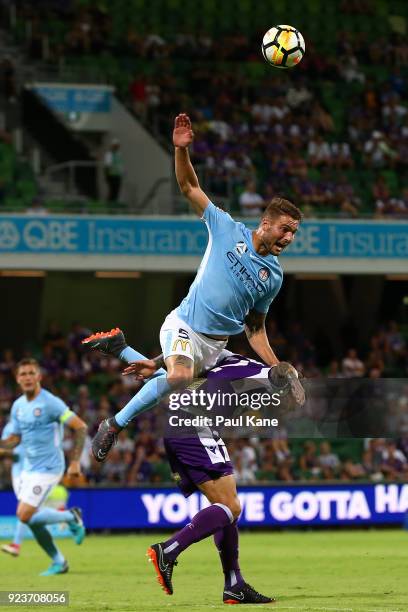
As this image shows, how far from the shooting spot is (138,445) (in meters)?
22.0

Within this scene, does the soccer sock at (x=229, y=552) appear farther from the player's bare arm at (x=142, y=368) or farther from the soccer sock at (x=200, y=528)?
the player's bare arm at (x=142, y=368)

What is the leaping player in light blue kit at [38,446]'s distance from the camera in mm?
13102

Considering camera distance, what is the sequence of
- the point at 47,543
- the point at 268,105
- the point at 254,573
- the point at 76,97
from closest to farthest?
the point at 254,573
the point at 47,543
the point at 76,97
the point at 268,105

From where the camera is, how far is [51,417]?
43.7 ft

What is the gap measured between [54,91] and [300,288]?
24.6 ft

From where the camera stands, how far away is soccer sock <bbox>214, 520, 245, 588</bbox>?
29.1 ft

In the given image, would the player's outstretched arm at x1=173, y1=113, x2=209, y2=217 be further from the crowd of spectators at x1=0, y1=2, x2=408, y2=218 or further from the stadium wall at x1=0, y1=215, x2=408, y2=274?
the crowd of spectators at x1=0, y1=2, x2=408, y2=218

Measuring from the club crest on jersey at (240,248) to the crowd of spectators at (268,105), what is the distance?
16976mm

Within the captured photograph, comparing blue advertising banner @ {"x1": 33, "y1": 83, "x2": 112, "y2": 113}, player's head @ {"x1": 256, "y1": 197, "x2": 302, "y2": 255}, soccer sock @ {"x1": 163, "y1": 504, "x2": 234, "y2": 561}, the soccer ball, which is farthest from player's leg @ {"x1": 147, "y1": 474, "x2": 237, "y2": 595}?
blue advertising banner @ {"x1": 33, "y1": 83, "x2": 112, "y2": 113}

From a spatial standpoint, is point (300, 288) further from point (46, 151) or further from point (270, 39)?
point (270, 39)

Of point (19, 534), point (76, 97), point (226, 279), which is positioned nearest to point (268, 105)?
point (76, 97)

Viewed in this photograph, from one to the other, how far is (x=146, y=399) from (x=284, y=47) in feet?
15.4

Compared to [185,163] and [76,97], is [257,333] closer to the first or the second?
[185,163]

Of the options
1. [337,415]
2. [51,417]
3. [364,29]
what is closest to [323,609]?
[337,415]
